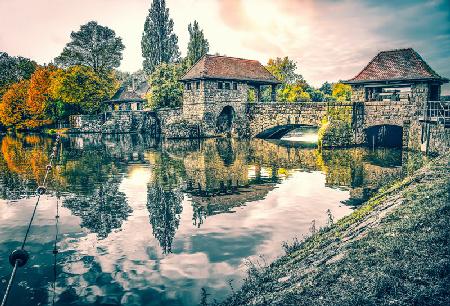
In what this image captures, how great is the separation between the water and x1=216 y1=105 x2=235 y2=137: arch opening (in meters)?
21.6

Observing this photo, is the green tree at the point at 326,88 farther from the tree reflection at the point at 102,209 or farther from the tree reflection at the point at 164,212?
the tree reflection at the point at 102,209

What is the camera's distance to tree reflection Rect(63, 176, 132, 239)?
37.3 ft

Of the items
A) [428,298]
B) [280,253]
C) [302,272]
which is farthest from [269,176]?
[428,298]

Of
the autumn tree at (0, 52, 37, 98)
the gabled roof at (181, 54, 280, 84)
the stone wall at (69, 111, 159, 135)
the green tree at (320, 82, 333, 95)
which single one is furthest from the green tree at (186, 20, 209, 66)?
the green tree at (320, 82, 333, 95)

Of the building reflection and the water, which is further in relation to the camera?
the building reflection

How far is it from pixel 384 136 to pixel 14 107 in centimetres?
5976

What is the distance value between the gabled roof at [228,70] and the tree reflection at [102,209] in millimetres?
28162

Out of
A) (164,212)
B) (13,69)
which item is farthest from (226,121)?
(13,69)

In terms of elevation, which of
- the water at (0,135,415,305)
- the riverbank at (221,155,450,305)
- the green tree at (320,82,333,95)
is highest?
the green tree at (320,82,333,95)

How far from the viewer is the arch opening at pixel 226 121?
45.8 m

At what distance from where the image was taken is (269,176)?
1956cm

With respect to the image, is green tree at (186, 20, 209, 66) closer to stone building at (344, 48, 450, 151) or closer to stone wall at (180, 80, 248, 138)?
stone wall at (180, 80, 248, 138)

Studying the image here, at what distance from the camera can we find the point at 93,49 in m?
66.8

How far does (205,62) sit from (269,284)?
39310 mm
